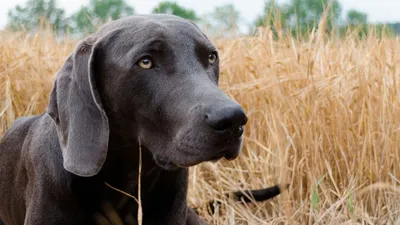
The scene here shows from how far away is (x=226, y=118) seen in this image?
2410 mm

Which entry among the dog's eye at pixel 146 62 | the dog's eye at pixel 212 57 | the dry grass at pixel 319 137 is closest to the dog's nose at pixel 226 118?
the dog's eye at pixel 146 62

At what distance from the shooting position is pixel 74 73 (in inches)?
113

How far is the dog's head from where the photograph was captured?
2635 mm

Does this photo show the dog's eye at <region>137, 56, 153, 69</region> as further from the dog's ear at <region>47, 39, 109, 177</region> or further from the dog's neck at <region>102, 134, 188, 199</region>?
the dog's neck at <region>102, 134, 188, 199</region>

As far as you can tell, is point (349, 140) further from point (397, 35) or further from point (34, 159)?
point (34, 159)

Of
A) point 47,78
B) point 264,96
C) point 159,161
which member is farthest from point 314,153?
point 47,78

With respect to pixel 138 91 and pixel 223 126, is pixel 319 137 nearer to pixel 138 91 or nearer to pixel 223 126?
pixel 138 91

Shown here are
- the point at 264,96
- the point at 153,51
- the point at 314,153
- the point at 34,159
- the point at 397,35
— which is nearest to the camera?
the point at 153,51

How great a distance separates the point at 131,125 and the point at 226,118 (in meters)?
0.55

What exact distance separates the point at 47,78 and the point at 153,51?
2.56 m

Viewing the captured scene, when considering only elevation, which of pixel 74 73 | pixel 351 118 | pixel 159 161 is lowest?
pixel 351 118

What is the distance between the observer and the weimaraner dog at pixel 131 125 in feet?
8.45

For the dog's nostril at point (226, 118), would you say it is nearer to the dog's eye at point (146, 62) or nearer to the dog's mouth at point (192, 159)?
the dog's mouth at point (192, 159)

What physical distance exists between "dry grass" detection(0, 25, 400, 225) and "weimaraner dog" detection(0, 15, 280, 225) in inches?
30.9
